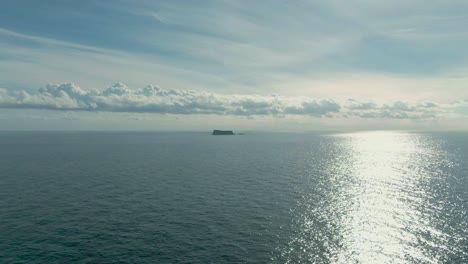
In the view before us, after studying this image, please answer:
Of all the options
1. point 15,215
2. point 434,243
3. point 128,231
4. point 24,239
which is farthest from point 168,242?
point 434,243

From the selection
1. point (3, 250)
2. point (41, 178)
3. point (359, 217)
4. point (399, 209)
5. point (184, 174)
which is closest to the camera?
point (3, 250)

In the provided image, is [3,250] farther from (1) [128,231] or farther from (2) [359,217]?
(2) [359,217]

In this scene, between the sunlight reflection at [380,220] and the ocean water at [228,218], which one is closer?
the ocean water at [228,218]

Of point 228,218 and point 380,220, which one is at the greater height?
point 228,218

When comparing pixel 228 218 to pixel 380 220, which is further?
pixel 380 220

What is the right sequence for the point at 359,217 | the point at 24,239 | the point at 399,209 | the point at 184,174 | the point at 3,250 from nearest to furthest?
the point at 3,250 → the point at 24,239 → the point at 359,217 → the point at 399,209 → the point at 184,174

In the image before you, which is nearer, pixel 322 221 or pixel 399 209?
pixel 322 221

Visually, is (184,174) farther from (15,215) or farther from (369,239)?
(369,239)

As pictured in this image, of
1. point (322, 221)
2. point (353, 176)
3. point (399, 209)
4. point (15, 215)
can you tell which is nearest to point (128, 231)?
point (15, 215)

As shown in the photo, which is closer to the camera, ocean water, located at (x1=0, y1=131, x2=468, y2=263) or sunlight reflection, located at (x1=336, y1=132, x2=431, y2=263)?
ocean water, located at (x1=0, y1=131, x2=468, y2=263)
